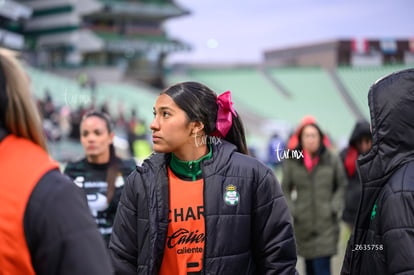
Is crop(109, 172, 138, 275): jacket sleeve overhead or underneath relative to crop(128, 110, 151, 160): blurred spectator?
overhead

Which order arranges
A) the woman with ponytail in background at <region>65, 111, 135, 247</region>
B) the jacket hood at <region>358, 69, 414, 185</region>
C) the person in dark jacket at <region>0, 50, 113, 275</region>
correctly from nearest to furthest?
the person in dark jacket at <region>0, 50, 113, 275</region> → the jacket hood at <region>358, 69, 414, 185</region> → the woman with ponytail in background at <region>65, 111, 135, 247</region>

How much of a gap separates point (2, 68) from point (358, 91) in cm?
3742

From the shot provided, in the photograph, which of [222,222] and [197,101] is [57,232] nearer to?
[222,222]

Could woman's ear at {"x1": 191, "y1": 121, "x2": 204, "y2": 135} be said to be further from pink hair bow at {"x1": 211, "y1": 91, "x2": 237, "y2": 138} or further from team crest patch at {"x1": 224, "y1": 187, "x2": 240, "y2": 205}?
team crest patch at {"x1": 224, "y1": 187, "x2": 240, "y2": 205}

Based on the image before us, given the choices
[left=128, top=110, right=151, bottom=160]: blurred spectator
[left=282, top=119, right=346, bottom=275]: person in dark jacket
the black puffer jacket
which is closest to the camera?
the black puffer jacket

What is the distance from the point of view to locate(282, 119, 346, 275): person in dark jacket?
5227 millimetres

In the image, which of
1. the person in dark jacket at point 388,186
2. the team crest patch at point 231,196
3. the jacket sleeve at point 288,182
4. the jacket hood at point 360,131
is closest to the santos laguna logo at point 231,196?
the team crest patch at point 231,196

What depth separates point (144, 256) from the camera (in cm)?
252

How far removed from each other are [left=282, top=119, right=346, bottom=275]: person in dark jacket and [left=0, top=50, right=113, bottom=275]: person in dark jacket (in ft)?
13.1

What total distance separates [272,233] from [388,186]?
68 cm

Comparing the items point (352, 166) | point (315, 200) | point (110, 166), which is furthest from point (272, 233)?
point (352, 166)

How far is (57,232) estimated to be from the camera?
1.38 meters

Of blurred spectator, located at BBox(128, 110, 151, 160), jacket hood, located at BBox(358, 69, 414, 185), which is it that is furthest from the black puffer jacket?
blurred spectator, located at BBox(128, 110, 151, 160)

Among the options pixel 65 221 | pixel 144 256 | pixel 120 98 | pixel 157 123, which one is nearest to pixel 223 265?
pixel 144 256
